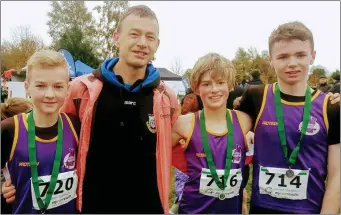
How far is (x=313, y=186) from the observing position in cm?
261

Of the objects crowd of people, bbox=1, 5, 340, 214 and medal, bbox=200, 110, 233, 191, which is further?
medal, bbox=200, 110, 233, 191

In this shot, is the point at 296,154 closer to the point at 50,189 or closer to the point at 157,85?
the point at 157,85

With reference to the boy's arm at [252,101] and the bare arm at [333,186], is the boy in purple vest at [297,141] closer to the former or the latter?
the bare arm at [333,186]

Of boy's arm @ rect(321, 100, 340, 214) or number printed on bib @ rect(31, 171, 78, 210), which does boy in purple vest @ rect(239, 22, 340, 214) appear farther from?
number printed on bib @ rect(31, 171, 78, 210)

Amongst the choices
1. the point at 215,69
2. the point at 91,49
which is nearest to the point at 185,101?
the point at 215,69

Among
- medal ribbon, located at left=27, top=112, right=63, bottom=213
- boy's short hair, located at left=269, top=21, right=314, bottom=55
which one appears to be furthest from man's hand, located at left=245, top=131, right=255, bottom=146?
medal ribbon, located at left=27, top=112, right=63, bottom=213

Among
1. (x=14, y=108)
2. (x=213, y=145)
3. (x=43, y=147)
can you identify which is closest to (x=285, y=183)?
(x=213, y=145)

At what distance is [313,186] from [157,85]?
4.87 feet

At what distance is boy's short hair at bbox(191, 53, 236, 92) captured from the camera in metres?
2.89

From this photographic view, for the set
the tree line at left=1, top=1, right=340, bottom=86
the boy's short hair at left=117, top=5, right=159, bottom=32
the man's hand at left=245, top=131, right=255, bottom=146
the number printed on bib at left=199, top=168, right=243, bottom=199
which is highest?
the tree line at left=1, top=1, right=340, bottom=86

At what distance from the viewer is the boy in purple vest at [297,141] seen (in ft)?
8.47

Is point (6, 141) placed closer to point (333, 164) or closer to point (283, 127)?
point (283, 127)

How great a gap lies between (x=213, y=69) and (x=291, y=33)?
68 centimetres

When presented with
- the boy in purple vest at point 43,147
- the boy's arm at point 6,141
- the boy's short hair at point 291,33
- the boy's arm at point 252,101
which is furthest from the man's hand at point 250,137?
the boy's arm at point 6,141
